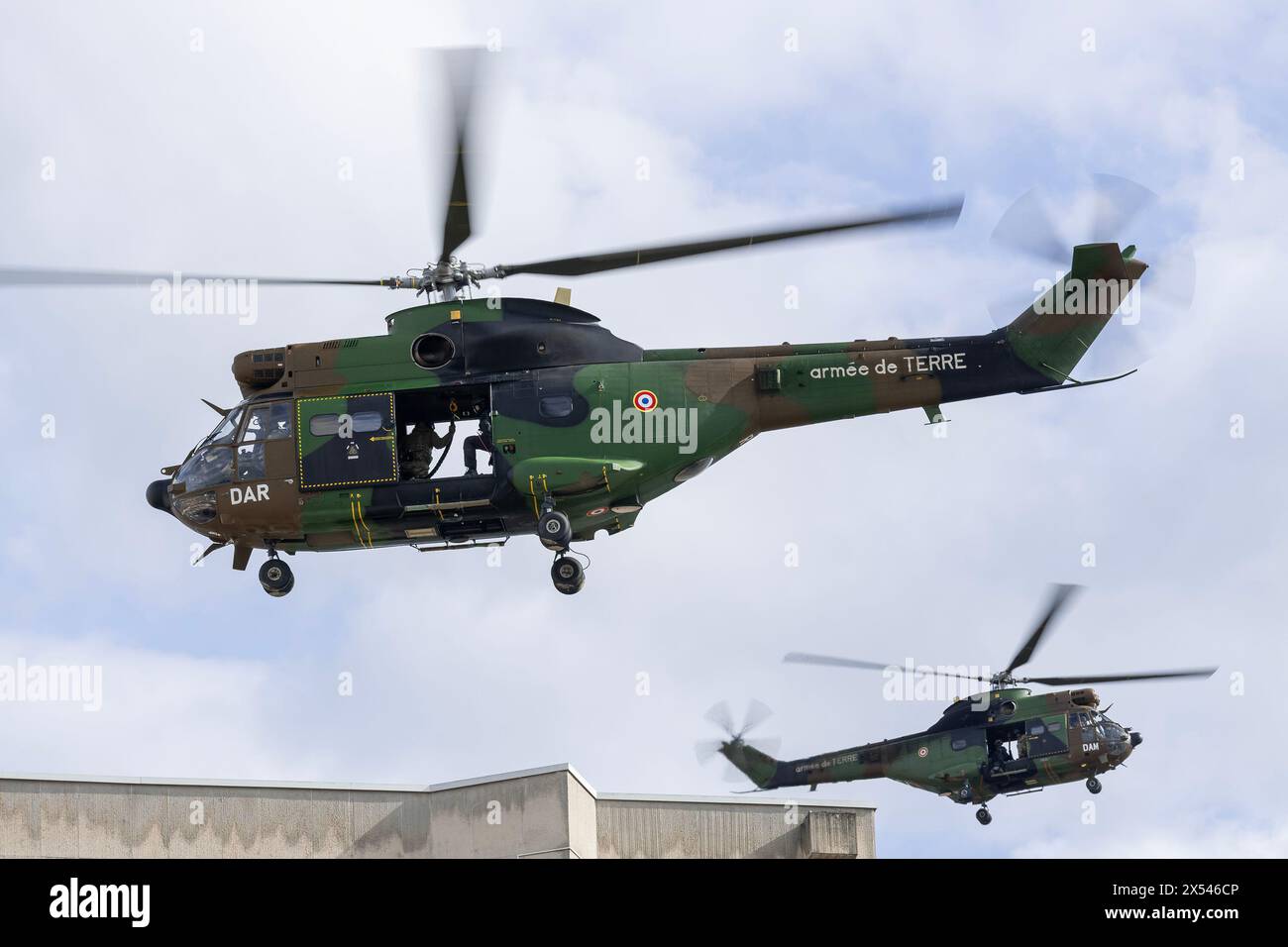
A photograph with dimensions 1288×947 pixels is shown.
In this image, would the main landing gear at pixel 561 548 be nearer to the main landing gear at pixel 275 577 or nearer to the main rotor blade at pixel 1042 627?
the main landing gear at pixel 275 577

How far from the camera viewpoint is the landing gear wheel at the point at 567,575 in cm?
3030

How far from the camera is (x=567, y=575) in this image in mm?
30297

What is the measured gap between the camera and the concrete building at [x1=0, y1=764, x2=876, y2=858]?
3216 cm

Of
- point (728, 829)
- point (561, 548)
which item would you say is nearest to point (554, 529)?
point (561, 548)

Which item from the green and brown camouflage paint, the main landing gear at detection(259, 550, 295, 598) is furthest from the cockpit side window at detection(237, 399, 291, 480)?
the main landing gear at detection(259, 550, 295, 598)

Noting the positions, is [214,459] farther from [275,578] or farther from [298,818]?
[298,818]

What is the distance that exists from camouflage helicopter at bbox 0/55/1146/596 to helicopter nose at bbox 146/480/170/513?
2.64ft

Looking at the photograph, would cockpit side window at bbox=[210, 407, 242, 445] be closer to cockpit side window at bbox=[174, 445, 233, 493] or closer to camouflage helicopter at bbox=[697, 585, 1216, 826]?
cockpit side window at bbox=[174, 445, 233, 493]

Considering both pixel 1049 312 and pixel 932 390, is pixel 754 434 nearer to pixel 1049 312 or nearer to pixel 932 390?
pixel 932 390

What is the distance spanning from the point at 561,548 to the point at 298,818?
23.2 feet

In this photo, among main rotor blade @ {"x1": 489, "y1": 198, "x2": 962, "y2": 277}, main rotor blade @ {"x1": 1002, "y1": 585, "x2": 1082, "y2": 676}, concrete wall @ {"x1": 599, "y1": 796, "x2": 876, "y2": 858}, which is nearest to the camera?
main rotor blade @ {"x1": 489, "y1": 198, "x2": 962, "y2": 277}
